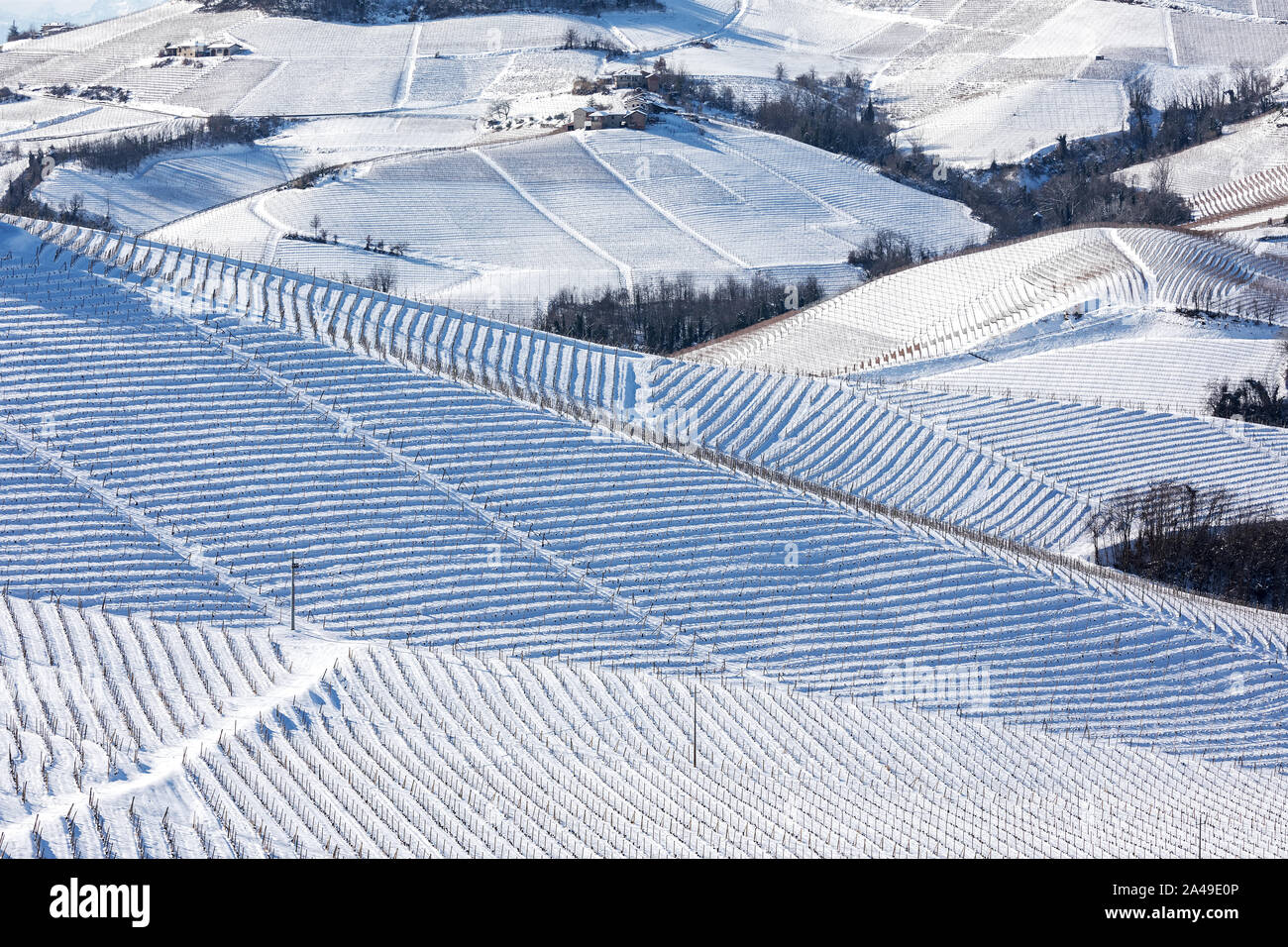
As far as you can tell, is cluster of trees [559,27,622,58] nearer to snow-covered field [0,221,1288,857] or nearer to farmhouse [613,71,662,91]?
farmhouse [613,71,662,91]

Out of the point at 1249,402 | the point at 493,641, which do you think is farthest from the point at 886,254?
the point at 493,641

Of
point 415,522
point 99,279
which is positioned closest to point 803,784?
point 415,522

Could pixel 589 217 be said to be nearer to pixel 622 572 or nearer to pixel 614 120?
pixel 614 120

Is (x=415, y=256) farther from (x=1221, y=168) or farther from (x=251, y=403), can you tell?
(x=1221, y=168)

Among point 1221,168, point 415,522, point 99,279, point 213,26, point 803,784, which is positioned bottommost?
point 803,784

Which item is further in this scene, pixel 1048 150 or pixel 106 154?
pixel 1048 150
